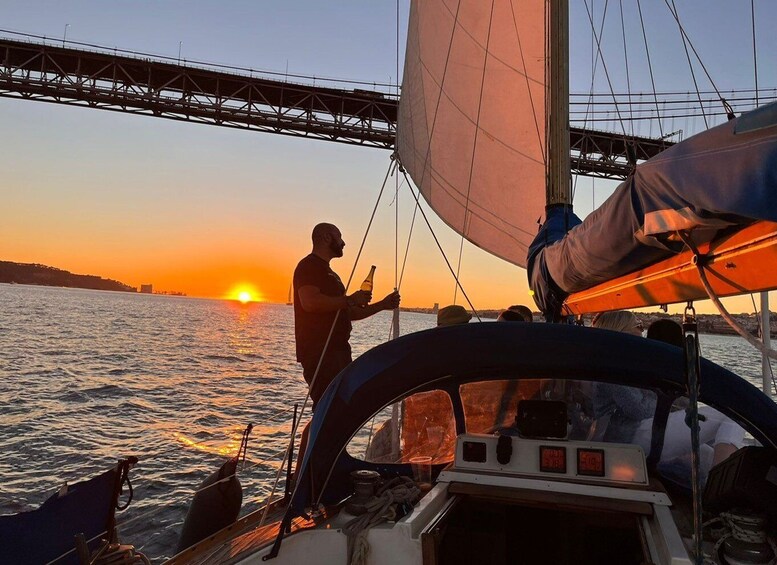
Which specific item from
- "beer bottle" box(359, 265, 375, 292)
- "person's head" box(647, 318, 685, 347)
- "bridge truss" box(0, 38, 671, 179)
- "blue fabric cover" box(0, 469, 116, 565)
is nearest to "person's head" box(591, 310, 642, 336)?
"person's head" box(647, 318, 685, 347)

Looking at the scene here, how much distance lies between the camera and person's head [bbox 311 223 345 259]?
13.3 feet

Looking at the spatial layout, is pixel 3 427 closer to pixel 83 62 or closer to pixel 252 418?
pixel 252 418

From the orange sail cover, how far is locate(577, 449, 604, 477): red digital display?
0.68 metres

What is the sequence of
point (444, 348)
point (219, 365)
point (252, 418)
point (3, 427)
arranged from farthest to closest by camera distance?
point (219, 365) < point (252, 418) < point (3, 427) < point (444, 348)

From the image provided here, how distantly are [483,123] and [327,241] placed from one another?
3456 millimetres

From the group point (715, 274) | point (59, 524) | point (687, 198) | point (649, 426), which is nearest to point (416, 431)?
point (649, 426)

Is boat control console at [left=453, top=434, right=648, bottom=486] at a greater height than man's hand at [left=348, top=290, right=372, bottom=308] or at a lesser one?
lesser

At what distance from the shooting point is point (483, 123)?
6.73 meters

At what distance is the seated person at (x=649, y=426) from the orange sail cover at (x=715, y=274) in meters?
0.43

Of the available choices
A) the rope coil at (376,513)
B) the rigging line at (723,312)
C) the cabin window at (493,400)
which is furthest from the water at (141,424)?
the rigging line at (723,312)

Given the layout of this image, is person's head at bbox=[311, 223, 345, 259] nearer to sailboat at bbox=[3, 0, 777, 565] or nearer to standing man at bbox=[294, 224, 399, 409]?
standing man at bbox=[294, 224, 399, 409]

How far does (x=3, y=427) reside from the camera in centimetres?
1077

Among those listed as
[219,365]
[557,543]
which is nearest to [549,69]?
[557,543]

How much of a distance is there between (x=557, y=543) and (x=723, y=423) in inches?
35.6
